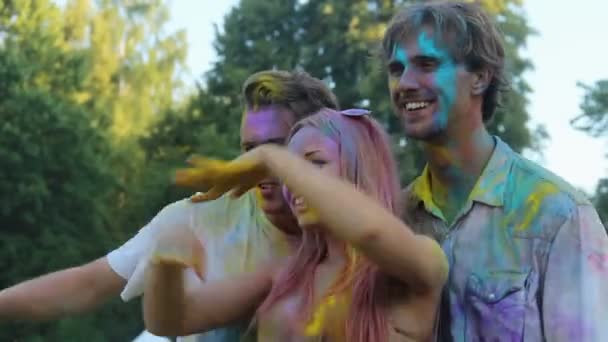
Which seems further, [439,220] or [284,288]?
[439,220]

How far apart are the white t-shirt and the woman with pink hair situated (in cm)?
28

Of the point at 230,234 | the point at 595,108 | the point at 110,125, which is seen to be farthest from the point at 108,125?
the point at 230,234

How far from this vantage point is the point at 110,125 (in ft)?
80.9

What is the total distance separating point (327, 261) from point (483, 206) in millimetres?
455

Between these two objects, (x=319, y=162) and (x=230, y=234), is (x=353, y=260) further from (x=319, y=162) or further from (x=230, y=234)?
Result: (x=230, y=234)

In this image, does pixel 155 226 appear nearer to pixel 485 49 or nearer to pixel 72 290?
pixel 72 290

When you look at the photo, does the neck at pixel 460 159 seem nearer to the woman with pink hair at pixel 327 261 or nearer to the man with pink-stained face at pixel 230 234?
the woman with pink hair at pixel 327 261

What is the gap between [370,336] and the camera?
245 centimetres

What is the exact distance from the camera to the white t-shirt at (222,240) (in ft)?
10.00

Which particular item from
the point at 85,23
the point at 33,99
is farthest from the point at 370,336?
the point at 85,23

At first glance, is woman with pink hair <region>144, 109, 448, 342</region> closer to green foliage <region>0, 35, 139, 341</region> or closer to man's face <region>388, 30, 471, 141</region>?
man's face <region>388, 30, 471, 141</region>

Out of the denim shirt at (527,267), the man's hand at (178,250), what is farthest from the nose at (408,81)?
the man's hand at (178,250)

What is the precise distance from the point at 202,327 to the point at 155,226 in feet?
2.40

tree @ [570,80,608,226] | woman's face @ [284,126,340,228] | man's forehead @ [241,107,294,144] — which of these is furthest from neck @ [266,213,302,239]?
tree @ [570,80,608,226]
